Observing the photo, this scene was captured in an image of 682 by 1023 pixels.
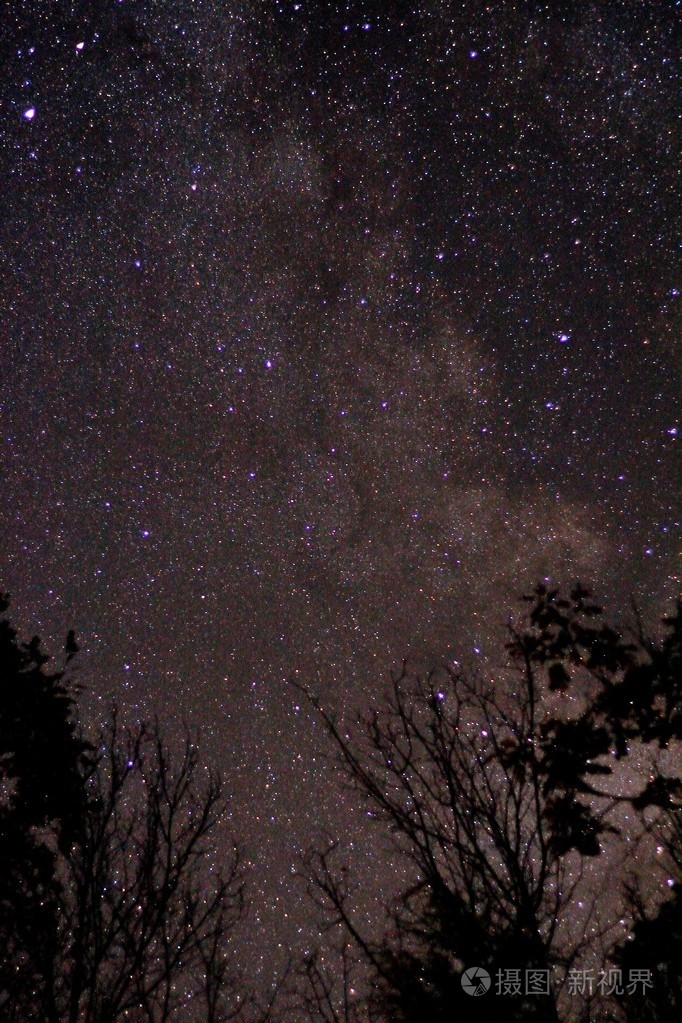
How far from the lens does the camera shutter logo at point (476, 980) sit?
16.0 feet

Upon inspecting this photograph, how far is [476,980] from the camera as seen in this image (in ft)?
16.5

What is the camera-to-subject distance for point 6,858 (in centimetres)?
660

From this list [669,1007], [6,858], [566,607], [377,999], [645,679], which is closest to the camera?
[645,679]

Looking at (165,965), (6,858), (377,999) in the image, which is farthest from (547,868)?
(377,999)

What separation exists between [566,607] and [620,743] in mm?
1226

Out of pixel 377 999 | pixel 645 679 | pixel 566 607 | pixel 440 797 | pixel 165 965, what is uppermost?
A: pixel 566 607

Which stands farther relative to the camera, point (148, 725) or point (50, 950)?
point (148, 725)

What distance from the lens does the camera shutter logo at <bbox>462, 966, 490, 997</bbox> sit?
4886 millimetres

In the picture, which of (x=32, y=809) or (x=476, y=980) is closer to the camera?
(x=476, y=980)

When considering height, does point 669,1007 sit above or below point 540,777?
below

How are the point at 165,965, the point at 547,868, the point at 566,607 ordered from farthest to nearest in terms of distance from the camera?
the point at 165,965
the point at 566,607
the point at 547,868

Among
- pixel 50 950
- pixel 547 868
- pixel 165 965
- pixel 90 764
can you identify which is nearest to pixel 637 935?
pixel 547 868

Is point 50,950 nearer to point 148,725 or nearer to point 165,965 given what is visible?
point 165,965

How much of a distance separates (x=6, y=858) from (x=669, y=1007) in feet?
27.3
